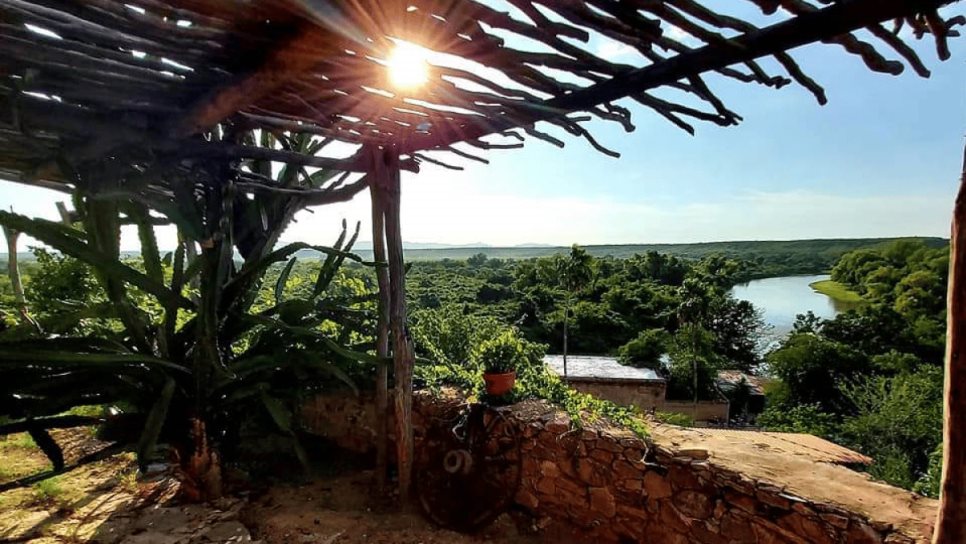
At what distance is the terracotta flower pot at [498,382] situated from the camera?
2.74m

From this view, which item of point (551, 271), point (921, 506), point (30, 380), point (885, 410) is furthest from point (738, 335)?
point (30, 380)

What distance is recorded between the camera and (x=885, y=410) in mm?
11312

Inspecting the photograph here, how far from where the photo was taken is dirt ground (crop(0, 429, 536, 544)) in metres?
2.03

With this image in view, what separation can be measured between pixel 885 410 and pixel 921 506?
12.9m

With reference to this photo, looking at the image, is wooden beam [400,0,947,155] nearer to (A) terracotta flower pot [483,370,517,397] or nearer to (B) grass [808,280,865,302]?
(A) terracotta flower pot [483,370,517,397]

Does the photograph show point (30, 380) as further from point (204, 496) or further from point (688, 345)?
point (688, 345)

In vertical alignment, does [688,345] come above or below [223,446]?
below

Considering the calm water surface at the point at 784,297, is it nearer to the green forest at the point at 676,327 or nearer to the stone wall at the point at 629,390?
the green forest at the point at 676,327

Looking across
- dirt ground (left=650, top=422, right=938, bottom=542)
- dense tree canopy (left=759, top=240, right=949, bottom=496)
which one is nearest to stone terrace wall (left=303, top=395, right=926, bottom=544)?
dirt ground (left=650, top=422, right=938, bottom=542)

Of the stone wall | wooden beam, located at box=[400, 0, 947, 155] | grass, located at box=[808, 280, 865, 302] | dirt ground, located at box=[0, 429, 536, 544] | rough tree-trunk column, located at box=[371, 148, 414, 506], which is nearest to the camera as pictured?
wooden beam, located at box=[400, 0, 947, 155]

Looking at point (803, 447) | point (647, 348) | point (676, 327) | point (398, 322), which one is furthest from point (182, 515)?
point (676, 327)

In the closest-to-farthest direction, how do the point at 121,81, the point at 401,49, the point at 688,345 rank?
1. the point at 401,49
2. the point at 121,81
3. the point at 688,345

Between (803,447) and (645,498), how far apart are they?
110 cm

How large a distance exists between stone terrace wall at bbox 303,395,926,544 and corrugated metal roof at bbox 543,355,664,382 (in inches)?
464
